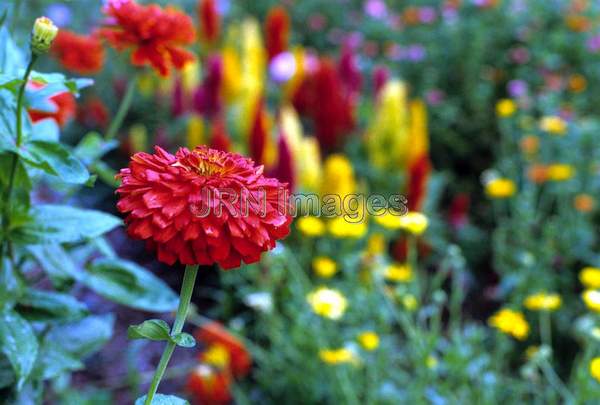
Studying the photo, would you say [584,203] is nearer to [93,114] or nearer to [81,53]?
[81,53]

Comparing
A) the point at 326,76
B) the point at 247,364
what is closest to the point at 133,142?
the point at 326,76

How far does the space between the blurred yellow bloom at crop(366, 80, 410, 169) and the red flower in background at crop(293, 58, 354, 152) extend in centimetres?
11

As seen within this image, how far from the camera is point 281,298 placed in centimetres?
164

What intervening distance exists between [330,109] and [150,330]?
163 cm

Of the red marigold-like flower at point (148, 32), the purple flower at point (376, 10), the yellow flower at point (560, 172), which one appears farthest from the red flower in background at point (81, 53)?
the purple flower at point (376, 10)

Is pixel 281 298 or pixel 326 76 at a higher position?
pixel 326 76

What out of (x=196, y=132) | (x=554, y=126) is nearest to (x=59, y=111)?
(x=196, y=132)

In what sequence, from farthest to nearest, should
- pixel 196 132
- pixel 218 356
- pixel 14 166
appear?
pixel 196 132 < pixel 218 356 < pixel 14 166

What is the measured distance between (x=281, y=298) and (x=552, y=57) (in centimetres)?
153

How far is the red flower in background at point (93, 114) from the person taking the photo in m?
2.28

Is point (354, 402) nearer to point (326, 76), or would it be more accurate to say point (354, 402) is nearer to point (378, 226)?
point (378, 226)

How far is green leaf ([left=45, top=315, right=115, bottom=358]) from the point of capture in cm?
102

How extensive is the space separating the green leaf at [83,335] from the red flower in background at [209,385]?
37 centimetres

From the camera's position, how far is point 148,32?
0.84 m
